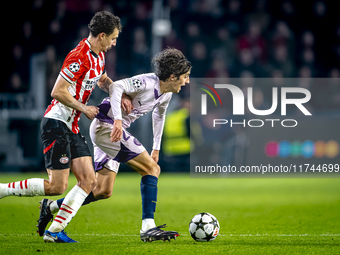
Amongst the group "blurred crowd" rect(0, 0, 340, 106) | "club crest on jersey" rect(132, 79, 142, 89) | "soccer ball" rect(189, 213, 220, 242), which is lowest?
"soccer ball" rect(189, 213, 220, 242)

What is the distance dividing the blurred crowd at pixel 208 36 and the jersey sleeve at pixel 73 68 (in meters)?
9.55

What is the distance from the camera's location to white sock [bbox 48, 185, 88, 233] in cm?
437

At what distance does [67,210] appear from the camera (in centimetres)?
441

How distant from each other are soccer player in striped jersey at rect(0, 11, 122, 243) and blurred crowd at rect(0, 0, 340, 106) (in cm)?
941

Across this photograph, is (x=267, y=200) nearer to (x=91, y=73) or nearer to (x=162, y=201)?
(x=162, y=201)

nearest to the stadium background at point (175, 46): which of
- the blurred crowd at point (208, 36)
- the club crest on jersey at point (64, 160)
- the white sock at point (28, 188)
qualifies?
the blurred crowd at point (208, 36)

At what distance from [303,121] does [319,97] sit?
116cm

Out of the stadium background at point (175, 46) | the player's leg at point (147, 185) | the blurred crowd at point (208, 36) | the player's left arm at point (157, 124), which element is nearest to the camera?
the player's leg at point (147, 185)

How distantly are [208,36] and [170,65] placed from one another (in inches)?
437

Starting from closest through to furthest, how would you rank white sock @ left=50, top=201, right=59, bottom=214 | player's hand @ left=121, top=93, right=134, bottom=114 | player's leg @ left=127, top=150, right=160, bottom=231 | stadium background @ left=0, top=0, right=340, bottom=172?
player's leg @ left=127, top=150, right=160, bottom=231 < player's hand @ left=121, top=93, right=134, bottom=114 < white sock @ left=50, top=201, right=59, bottom=214 < stadium background @ left=0, top=0, right=340, bottom=172

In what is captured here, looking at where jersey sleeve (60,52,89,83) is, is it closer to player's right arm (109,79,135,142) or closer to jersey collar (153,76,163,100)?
player's right arm (109,79,135,142)

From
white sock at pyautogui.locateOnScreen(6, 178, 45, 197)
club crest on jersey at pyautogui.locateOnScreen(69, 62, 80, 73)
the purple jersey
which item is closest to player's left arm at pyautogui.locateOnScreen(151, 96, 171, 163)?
the purple jersey

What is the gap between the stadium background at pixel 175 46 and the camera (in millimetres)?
12719

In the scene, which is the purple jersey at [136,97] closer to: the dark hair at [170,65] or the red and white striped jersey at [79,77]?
the dark hair at [170,65]
